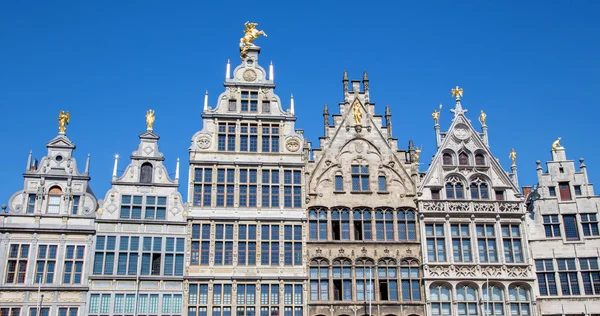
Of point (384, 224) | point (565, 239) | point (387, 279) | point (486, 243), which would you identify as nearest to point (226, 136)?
point (384, 224)

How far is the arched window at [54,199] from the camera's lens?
35.8 m

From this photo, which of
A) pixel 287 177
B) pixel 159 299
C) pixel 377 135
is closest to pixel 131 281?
pixel 159 299

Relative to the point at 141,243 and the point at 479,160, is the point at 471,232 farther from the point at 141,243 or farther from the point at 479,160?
the point at 141,243

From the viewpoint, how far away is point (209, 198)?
37219mm

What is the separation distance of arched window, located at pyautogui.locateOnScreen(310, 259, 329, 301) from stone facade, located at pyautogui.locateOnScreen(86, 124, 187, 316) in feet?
22.7

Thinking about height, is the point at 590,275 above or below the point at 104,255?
below

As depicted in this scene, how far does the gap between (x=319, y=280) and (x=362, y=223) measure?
4082mm

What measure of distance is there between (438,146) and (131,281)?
751 inches

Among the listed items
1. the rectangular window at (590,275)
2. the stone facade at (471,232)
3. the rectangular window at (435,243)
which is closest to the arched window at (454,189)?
the stone facade at (471,232)

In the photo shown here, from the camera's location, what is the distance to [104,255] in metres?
35.1

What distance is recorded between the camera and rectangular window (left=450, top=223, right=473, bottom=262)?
37625mm

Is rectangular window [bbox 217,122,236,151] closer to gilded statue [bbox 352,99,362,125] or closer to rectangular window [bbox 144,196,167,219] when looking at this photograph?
rectangular window [bbox 144,196,167,219]

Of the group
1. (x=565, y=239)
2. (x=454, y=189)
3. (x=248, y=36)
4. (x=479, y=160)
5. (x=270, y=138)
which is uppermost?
(x=248, y=36)

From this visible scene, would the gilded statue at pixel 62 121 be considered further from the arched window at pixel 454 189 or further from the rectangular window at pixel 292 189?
the arched window at pixel 454 189
